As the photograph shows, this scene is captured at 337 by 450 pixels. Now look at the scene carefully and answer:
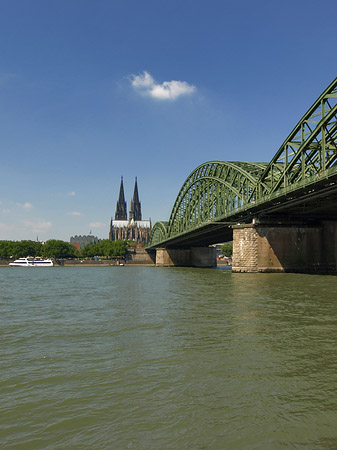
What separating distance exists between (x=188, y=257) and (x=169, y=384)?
4514 inches

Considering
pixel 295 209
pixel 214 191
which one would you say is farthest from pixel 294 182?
pixel 214 191

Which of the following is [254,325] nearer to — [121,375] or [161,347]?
[161,347]

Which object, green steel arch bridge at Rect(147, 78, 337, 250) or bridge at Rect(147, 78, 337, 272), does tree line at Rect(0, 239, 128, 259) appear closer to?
green steel arch bridge at Rect(147, 78, 337, 250)

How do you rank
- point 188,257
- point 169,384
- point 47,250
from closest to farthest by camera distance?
point 169,384, point 188,257, point 47,250

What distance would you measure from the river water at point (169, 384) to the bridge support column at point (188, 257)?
9773 cm

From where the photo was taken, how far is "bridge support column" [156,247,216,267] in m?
113

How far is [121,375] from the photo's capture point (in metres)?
8.38

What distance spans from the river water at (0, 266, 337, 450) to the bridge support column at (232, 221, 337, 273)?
36.1 meters

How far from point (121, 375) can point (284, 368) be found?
156 inches

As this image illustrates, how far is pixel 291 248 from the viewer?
168ft

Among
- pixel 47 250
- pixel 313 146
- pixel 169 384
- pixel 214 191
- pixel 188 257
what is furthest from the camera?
pixel 47 250

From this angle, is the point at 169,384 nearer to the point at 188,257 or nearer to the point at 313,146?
the point at 313,146

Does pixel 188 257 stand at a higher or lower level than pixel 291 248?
lower

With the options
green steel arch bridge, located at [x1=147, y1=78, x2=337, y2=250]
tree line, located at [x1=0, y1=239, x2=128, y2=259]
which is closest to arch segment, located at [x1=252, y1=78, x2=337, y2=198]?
green steel arch bridge, located at [x1=147, y1=78, x2=337, y2=250]
